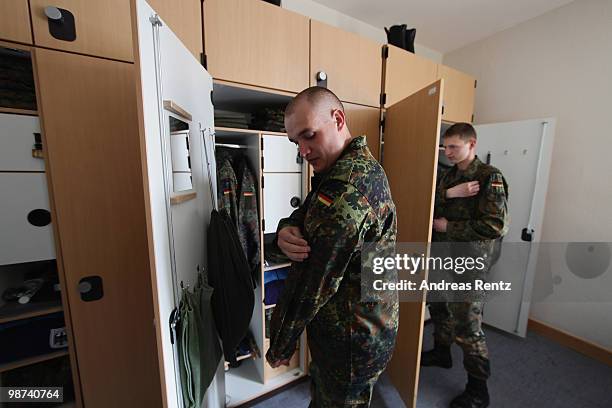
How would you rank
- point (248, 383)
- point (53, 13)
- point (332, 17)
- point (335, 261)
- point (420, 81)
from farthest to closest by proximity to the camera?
point (332, 17), point (420, 81), point (248, 383), point (53, 13), point (335, 261)

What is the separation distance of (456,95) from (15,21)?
254cm

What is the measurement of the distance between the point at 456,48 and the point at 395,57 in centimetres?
148

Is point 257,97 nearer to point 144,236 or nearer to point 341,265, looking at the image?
point 144,236

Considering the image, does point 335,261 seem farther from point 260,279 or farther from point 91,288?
point 91,288

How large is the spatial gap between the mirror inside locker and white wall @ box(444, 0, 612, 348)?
109 inches

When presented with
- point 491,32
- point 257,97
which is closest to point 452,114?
point 491,32

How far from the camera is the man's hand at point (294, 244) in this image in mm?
746

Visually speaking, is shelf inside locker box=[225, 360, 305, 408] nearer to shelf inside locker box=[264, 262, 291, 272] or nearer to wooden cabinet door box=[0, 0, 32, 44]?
shelf inside locker box=[264, 262, 291, 272]

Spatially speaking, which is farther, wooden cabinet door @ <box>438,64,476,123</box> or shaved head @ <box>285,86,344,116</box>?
wooden cabinet door @ <box>438,64,476,123</box>

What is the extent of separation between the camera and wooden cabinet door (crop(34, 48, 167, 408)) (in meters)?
0.88

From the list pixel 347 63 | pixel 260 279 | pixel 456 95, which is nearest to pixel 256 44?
pixel 347 63

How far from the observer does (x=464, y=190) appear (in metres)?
1.43

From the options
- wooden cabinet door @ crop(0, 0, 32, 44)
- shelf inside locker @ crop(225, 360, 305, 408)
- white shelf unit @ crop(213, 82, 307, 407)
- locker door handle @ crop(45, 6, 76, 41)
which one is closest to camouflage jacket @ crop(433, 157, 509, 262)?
white shelf unit @ crop(213, 82, 307, 407)

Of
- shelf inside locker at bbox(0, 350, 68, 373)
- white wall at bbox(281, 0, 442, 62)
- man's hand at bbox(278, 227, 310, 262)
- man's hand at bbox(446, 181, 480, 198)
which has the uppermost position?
white wall at bbox(281, 0, 442, 62)
